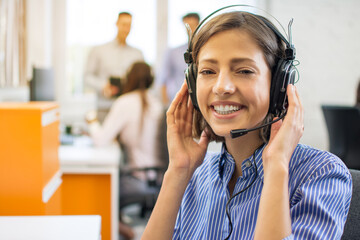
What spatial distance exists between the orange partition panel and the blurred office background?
1706 mm

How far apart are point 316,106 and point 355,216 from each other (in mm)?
3443

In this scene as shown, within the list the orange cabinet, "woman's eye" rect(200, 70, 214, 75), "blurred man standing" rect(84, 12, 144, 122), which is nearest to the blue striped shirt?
"woman's eye" rect(200, 70, 214, 75)

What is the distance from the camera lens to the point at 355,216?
831 mm

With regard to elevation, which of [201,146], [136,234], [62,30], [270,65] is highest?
[62,30]

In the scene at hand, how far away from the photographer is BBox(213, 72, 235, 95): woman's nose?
2.86 ft

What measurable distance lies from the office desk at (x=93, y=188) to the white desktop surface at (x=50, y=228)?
910mm

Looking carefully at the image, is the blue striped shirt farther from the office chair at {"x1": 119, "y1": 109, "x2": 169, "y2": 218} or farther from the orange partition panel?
the office chair at {"x1": 119, "y1": 109, "x2": 169, "y2": 218}

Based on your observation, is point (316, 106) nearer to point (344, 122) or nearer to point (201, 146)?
point (344, 122)

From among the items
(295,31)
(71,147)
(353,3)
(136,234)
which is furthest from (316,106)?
(71,147)

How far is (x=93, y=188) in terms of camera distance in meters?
2.03

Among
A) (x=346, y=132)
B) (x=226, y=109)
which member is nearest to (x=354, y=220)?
Result: (x=226, y=109)

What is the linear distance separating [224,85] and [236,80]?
3 centimetres

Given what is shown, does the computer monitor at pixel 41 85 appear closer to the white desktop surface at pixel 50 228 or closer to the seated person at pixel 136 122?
the seated person at pixel 136 122

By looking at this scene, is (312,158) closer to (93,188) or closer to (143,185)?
(93,188)
